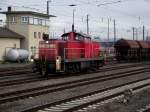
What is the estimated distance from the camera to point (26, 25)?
53562 millimetres

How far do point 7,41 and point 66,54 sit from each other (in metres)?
27.0

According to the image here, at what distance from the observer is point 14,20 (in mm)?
54469

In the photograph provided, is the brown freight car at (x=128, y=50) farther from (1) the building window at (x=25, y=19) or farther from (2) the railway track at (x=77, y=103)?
(2) the railway track at (x=77, y=103)

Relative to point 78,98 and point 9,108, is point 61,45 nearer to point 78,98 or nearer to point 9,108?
point 78,98

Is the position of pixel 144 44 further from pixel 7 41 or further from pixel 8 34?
pixel 8 34

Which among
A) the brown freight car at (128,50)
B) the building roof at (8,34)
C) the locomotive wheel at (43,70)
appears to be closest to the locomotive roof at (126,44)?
the brown freight car at (128,50)

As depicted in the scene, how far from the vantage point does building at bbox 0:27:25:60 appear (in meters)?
47.2

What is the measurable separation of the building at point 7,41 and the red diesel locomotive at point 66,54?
79.2 ft

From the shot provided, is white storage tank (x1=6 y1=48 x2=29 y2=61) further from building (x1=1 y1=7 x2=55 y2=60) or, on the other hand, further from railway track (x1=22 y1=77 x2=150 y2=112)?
railway track (x1=22 y1=77 x2=150 y2=112)

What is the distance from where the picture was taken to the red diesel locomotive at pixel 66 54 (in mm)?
22078

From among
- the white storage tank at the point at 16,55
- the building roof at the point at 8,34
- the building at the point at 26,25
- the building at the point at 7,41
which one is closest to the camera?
the white storage tank at the point at 16,55

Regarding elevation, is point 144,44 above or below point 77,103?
above

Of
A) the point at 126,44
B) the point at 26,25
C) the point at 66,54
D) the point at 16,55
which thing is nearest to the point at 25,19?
the point at 26,25

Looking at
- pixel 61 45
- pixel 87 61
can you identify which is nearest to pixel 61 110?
pixel 61 45
